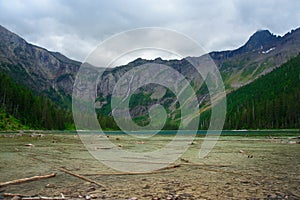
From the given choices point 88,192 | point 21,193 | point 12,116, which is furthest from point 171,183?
point 12,116

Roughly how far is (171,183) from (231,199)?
3.20 meters

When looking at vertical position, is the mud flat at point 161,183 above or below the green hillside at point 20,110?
below

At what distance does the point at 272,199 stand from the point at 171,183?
13.7 ft

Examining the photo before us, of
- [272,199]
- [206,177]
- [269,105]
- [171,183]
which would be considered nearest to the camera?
[272,199]

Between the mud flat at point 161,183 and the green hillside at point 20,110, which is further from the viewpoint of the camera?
the green hillside at point 20,110

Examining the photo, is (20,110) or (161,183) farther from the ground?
(20,110)

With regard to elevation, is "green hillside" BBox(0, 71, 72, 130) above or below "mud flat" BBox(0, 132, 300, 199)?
above

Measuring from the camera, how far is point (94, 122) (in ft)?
641

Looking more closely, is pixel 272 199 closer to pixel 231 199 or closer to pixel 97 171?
pixel 231 199

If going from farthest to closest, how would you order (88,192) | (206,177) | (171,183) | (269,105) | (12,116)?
(269,105)
(12,116)
(206,177)
(171,183)
(88,192)

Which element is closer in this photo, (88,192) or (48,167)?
(88,192)

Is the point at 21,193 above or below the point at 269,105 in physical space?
below

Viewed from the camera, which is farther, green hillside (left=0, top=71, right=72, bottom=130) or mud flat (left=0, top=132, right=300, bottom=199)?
green hillside (left=0, top=71, right=72, bottom=130)

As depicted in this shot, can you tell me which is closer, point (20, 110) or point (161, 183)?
point (161, 183)
